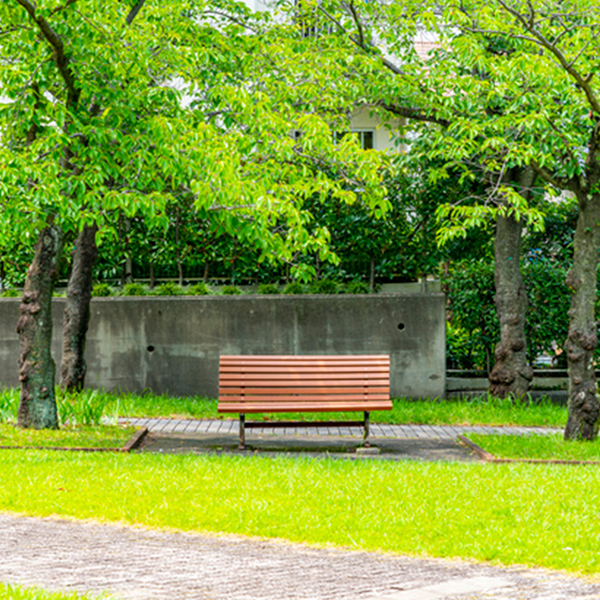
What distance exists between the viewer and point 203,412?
12.1 metres

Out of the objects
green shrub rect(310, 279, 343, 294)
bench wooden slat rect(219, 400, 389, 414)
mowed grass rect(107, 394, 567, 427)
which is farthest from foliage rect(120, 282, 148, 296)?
bench wooden slat rect(219, 400, 389, 414)

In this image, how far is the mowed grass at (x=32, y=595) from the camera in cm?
383

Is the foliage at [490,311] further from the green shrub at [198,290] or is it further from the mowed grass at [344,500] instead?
A: the mowed grass at [344,500]

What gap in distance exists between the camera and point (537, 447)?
29.6 feet

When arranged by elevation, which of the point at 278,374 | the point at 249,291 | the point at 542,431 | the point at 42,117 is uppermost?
the point at 42,117

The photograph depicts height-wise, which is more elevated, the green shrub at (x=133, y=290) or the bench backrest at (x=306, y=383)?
the green shrub at (x=133, y=290)

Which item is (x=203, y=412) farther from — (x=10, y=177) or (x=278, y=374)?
(x=10, y=177)

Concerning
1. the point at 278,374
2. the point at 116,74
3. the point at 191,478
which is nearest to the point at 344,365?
the point at 278,374

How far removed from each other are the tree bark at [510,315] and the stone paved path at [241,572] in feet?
28.4

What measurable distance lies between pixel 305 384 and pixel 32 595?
229 inches

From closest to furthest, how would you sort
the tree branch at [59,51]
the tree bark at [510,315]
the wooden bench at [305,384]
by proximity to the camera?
the tree branch at [59,51]
the wooden bench at [305,384]
the tree bark at [510,315]

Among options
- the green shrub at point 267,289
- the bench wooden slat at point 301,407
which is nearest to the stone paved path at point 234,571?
the bench wooden slat at point 301,407

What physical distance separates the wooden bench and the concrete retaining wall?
422 cm

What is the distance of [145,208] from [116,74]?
1.62 meters
